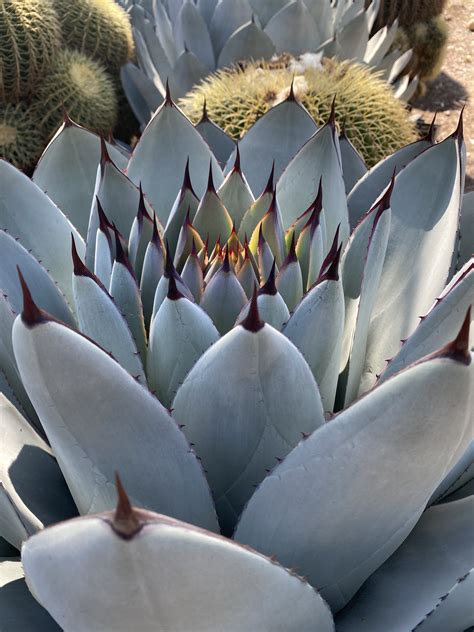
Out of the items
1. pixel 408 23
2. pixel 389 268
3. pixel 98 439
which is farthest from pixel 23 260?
pixel 408 23

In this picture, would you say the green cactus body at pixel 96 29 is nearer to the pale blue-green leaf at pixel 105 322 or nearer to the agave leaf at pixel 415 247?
the agave leaf at pixel 415 247

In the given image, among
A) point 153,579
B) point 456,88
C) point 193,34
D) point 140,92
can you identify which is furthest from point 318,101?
point 456,88

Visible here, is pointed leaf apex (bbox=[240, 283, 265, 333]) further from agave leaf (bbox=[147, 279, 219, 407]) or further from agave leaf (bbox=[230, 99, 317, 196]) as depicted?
agave leaf (bbox=[230, 99, 317, 196])

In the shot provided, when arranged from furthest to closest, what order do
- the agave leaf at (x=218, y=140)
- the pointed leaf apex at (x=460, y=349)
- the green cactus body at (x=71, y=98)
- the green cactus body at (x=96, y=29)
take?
the green cactus body at (x=96, y=29)
the green cactus body at (x=71, y=98)
the agave leaf at (x=218, y=140)
the pointed leaf apex at (x=460, y=349)

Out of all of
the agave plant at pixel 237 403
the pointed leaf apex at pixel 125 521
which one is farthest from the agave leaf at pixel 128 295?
the pointed leaf apex at pixel 125 521

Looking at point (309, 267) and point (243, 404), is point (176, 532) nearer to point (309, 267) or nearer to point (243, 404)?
point (243, 404)

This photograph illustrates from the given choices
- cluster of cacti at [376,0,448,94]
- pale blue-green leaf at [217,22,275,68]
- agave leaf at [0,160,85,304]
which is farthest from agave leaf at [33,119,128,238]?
cluster of cacti at [376,0,448,94]
